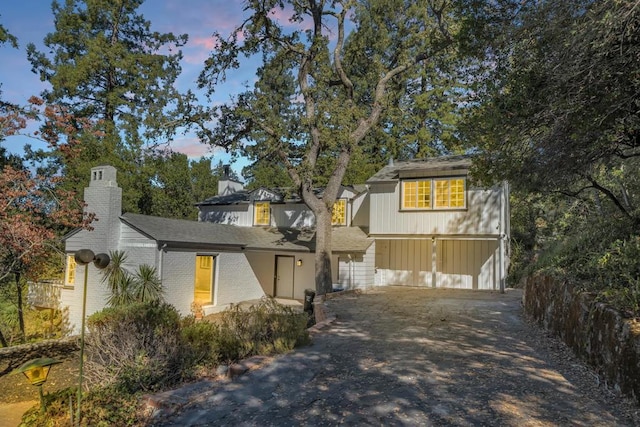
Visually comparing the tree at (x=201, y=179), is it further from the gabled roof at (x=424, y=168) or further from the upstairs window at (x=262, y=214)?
the gabled roof at (x=424, y=168)

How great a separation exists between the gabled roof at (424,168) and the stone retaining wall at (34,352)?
41.6ft

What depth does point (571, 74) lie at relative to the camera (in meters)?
5.49

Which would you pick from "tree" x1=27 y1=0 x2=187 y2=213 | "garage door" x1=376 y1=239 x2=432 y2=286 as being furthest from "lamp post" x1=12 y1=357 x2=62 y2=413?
"tree" x1=27 y1=0 x2=187 y2=213

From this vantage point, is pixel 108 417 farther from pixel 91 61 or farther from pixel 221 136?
pixel 91 61

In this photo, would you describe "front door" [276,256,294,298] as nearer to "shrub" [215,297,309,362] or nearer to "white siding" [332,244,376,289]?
"white siding" [332,244,376,289]

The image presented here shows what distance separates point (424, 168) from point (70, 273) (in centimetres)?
1471

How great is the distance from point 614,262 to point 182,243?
12823 millimetres

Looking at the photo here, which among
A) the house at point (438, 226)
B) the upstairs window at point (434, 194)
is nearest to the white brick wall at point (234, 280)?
the house at point (438, 226)

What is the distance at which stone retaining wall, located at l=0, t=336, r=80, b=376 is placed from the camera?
10546mm

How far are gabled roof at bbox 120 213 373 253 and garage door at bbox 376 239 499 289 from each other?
1995mm

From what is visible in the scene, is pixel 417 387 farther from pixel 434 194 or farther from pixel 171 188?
pixel 171 188

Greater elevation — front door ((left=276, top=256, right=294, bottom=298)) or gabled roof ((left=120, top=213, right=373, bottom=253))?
gabled roof ((left=120, top=213, right=373, bottom=253))

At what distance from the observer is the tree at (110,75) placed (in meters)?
23.6

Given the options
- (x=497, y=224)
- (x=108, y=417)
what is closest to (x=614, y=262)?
(x=108, y=417)
